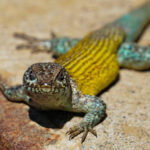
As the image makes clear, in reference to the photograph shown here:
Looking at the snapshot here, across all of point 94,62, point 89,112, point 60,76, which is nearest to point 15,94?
point 60,76

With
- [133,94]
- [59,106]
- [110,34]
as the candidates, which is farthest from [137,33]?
[59,106]

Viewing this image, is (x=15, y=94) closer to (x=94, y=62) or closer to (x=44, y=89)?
(x=44, y=89)

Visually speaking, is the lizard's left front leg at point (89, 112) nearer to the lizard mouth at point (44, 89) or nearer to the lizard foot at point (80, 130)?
the lizard foot at point (80, 130)

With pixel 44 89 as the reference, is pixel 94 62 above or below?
below

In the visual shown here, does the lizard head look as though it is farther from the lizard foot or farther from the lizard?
the lizard foot

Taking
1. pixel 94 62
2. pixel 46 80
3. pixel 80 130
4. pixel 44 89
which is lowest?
pixel 80 130

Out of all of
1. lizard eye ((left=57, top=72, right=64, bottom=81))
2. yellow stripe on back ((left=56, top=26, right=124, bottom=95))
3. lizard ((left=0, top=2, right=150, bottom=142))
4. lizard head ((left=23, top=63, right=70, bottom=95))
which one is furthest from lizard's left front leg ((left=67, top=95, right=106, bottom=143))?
lizard eye ((left=57, top=72, right=64, bottom=81))

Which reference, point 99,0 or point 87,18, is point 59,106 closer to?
point 87,18
